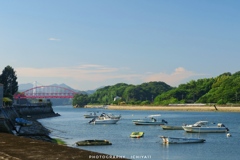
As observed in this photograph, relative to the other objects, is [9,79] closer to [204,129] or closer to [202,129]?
[202,129]

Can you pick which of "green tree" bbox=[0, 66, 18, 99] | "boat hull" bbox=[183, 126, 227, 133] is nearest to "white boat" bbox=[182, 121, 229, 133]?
"boat hull" bbox=[183, 126, 227, 133]

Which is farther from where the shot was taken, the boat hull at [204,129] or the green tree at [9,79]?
the green tree at [9,79]

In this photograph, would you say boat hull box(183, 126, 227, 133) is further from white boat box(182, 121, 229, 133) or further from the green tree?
the green tree

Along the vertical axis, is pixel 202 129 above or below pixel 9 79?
below

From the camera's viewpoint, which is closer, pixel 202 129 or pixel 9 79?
pixel 202 129

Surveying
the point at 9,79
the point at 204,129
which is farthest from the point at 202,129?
the point at 9,79

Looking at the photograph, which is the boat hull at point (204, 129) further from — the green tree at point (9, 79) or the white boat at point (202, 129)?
the green tree at point (9, 79)

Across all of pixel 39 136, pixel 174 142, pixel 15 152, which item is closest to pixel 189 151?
pixel 174 142

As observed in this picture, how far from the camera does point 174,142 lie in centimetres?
4712

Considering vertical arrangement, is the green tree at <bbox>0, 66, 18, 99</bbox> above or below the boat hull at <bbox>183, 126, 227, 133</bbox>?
above

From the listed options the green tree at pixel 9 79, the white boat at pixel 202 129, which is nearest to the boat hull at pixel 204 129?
the white boat at pixel 202 129

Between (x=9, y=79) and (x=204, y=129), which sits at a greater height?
(x=9, y=79)

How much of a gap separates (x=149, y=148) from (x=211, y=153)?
6663 mm

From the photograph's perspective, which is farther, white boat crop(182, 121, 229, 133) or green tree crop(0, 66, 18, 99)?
green tree crop(0, 66, 18, 99)
